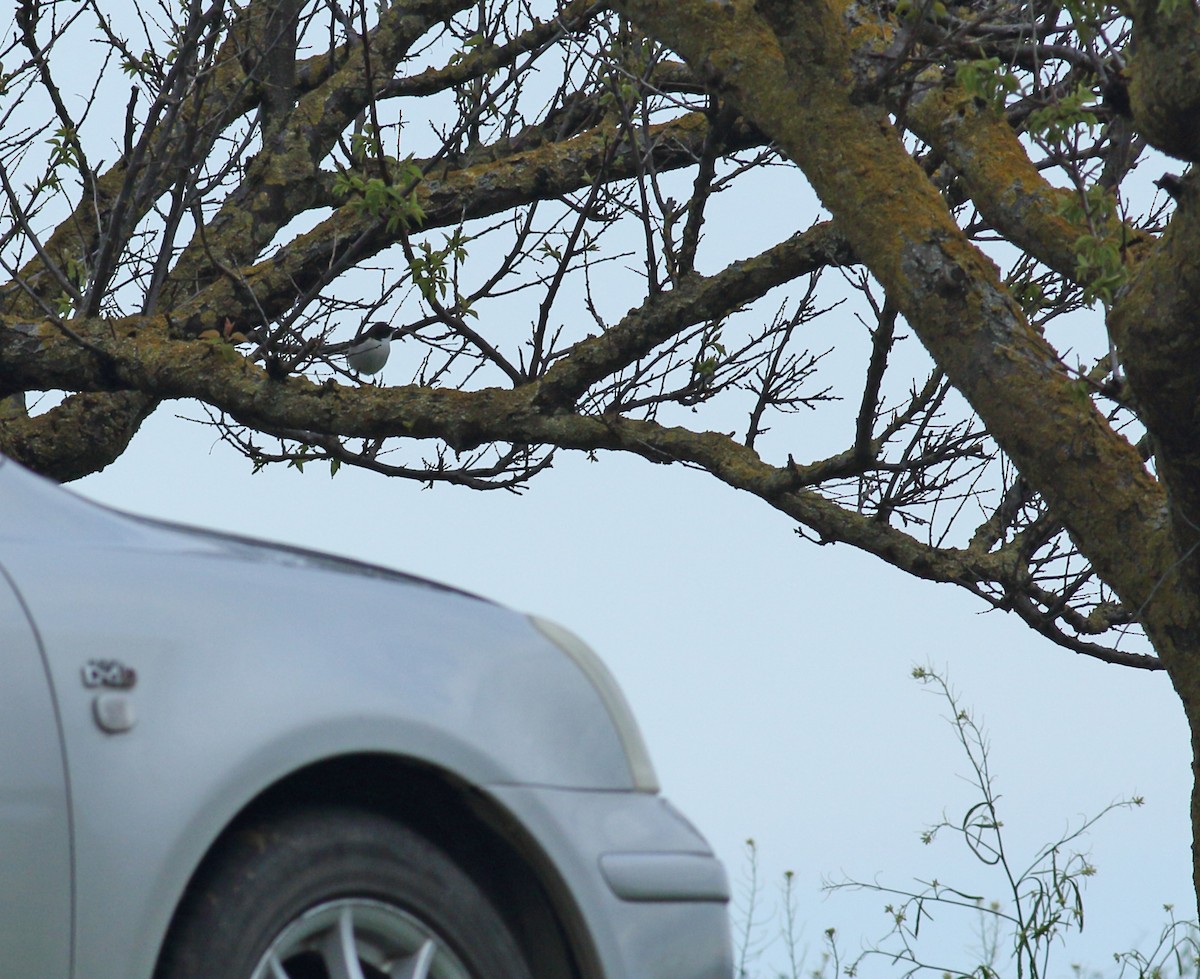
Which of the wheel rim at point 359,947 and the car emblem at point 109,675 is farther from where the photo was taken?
the wheel rim at point 359,947

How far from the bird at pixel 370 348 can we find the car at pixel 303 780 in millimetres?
4795

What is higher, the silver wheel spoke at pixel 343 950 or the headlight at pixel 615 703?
the headlight at pixel 615 703

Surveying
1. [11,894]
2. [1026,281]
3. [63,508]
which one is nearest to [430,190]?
[1026,281]

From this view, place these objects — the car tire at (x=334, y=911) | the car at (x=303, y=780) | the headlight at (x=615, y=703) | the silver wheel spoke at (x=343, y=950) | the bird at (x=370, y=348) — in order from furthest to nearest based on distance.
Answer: the bird at (x=370, y=348), the headlight at (x=615, y=703), the silver wheel spoke at (x=343, y=950), the car tire at (x=334, y=911), the car at (x=303, y=780)

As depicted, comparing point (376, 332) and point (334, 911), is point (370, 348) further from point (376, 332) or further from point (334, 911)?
point (334, 911)

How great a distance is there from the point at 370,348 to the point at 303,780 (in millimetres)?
5185

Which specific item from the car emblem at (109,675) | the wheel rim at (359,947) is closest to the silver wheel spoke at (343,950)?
the wheel rim at (359,947)

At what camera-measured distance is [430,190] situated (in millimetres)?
8289

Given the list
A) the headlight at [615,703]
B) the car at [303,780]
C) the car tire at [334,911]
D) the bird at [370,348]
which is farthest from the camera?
the bird at [370,348]

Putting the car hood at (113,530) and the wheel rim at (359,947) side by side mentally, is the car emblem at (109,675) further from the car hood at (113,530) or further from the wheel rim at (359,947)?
the wheel rim at (359,947)

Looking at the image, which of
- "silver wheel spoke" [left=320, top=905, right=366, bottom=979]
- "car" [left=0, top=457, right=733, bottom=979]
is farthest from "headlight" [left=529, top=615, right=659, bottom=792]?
"silver wheel spoke" [left=320, top=905, right=366, bottom=979]

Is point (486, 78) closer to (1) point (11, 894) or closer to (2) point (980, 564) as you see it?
(2) point (980, 564)

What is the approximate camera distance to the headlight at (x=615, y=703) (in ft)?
9.54

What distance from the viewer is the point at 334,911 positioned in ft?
8.36
